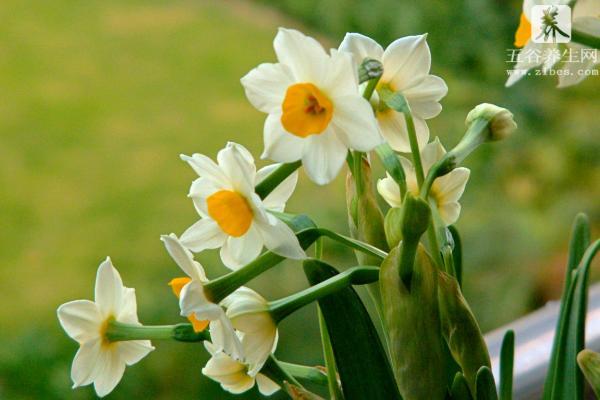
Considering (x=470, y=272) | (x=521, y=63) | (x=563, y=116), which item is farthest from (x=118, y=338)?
(x=563, y=116)

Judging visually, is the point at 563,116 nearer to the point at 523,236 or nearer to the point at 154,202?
the point at 523,236

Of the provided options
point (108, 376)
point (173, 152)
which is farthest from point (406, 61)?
point (173, 152)

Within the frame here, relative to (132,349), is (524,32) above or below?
above

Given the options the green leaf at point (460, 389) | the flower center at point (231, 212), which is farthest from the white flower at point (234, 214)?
the green leaf at point (460, 389)

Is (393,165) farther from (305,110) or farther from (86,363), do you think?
(86,363)

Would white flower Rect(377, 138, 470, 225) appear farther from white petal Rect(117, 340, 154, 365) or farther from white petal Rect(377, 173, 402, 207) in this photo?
white petal Rect(117, 340, 154, 365)

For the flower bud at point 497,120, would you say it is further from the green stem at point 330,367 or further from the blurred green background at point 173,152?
the blurred green background at point 173,152
